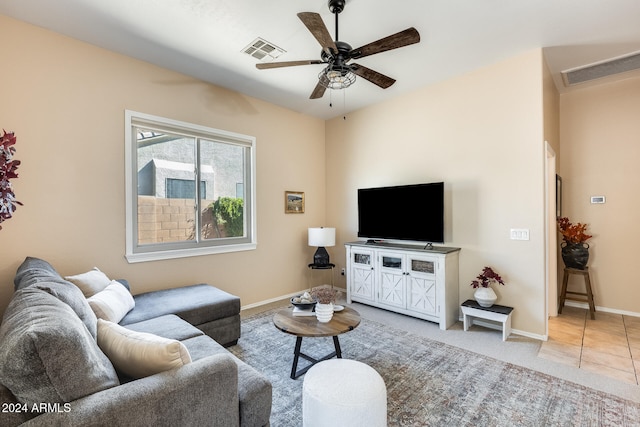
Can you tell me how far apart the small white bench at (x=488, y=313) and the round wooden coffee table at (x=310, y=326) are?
161cm

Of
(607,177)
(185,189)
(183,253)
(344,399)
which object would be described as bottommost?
(344,399)

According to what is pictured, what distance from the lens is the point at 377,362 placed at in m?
2.62

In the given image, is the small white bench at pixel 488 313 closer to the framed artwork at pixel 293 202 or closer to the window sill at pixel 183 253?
the framed artwork at pixel 293 202

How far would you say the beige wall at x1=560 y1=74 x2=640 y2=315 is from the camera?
365 centimetres

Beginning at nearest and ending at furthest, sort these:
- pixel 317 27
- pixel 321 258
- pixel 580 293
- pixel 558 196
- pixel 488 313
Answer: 1. pixel 317 27
2. pixel 488 313
3. pixel 580 293
4. pixel 558 196
5. pixel 321 258

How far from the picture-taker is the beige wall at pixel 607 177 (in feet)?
12.0

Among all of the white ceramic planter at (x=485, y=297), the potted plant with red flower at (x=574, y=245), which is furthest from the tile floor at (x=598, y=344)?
the potted plant with red flower at (x=574, y=245)

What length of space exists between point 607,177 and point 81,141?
6329 millimetres

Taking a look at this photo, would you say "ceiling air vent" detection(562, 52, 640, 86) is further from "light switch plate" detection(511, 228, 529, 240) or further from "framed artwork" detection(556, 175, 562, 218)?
"light switch plate" detection(511, 228, 529, 240)

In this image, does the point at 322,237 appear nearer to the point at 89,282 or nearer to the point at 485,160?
the point at 485,160

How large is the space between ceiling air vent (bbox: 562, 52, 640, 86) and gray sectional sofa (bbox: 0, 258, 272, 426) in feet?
15.7

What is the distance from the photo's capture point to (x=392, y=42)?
2.13 m

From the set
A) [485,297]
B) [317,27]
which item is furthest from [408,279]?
[317,27]

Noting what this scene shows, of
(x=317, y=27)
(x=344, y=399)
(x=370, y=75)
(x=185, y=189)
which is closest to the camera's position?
(x=344, y=399)
